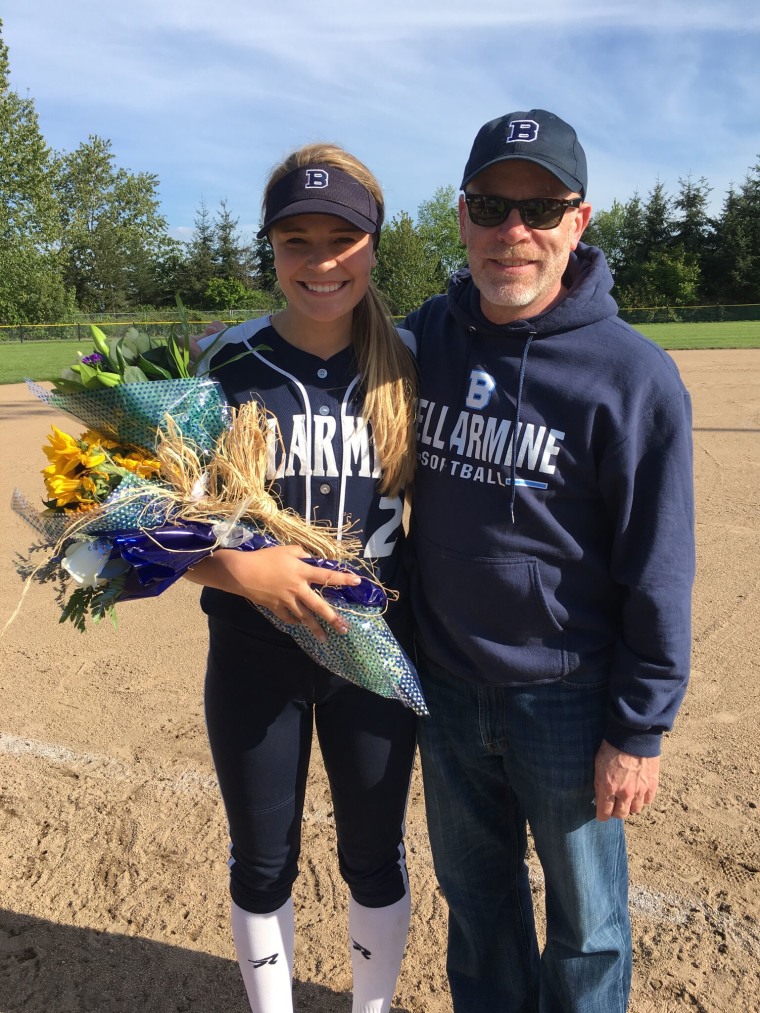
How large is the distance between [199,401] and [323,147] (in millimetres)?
740

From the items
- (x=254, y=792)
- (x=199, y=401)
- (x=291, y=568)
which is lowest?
(x=254, y=792)

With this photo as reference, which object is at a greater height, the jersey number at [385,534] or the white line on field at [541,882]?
the jersey number at [385,534]

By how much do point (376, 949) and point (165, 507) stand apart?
1340 millimetres

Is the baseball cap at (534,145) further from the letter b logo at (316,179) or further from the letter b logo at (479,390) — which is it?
the letter b logo at (479,390)

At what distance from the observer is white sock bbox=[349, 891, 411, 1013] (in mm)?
2236

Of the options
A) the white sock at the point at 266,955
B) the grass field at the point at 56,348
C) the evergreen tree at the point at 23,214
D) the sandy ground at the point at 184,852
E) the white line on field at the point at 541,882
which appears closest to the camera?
the white sock at the point at 266,955

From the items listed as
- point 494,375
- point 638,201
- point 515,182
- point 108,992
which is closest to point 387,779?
point 494,375

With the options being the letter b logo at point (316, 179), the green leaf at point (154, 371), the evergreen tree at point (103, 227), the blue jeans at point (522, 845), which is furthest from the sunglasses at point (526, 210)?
the evergreen tree at point (103, 227)

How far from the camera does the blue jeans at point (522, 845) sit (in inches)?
79.7

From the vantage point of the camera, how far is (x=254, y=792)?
83.7 inches

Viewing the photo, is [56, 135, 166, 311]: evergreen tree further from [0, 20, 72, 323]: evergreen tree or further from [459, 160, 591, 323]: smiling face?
[459, 160, 591, 323]: smiling face

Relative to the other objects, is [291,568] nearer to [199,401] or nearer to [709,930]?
[199,401]

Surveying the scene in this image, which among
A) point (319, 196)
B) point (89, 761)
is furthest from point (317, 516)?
point (89, 761)

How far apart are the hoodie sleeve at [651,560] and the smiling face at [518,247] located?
38 cm
